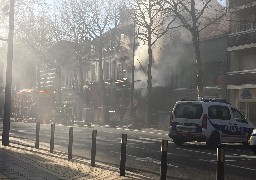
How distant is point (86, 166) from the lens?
32.3 feet

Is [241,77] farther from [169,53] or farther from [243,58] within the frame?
[169,53]

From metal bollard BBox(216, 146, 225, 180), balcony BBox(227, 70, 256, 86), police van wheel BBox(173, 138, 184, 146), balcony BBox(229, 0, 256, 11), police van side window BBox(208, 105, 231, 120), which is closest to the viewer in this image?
metal bollard BBox(216, 146, 225, 180)

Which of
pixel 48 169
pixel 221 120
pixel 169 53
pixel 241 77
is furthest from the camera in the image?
pixel 169 53

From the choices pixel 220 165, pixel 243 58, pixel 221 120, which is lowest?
pixel 220 165

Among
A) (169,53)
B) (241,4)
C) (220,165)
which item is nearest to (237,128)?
(220,165)

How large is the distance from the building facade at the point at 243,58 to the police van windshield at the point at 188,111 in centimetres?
1410

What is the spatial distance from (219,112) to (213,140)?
1.18m

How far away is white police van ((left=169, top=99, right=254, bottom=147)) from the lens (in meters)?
15.7

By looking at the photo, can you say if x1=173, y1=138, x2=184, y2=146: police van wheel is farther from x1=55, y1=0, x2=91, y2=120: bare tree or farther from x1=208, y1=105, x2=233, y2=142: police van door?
x1=55, y1=0, x2=91, y2=120: bare tree

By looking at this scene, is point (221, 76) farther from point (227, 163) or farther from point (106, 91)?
point (227, 163)

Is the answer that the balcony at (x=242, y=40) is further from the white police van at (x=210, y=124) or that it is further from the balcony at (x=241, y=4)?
the white police van at (x=210, y=124)

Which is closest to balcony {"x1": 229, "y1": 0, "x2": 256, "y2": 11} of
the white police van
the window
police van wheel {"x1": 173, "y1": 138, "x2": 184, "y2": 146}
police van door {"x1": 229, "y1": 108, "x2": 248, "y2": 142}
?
the window

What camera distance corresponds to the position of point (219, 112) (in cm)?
1619

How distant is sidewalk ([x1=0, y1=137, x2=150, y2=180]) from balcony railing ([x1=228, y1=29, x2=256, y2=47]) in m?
21.8
